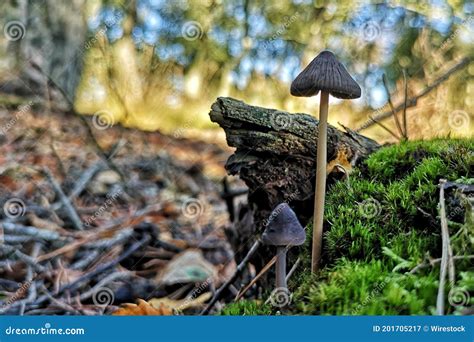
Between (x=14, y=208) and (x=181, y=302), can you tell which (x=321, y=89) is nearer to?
(x=181, y=302)

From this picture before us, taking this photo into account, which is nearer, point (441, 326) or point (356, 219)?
point (441, 326)

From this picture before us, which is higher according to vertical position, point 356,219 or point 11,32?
point 11,32

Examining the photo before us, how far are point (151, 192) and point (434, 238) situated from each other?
6.44ft

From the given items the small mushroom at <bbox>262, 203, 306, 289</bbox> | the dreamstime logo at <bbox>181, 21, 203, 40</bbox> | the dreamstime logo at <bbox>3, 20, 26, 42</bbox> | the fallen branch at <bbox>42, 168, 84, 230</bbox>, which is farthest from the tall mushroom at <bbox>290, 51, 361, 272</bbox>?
the dreamstime logo at <bbox>3, 20, 26, 42</bbox>

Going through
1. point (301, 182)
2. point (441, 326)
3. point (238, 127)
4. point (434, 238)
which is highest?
point (238, 127)

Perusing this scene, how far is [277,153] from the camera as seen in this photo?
147cm

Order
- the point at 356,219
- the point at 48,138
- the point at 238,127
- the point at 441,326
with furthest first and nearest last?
the point at 48,138 → the point at 238,127 → the point at 356,219 → the point at 441,326

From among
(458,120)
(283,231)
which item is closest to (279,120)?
(283,231)

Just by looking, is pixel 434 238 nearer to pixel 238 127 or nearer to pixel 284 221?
pixel 284 221

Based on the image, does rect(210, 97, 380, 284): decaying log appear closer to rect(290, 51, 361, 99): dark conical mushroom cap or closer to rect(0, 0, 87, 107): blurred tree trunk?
rect(290, 51, 361, 99): dark conical mushroom cap

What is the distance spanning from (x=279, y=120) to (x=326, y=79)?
1.22 ft

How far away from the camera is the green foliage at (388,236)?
Result: 94cm

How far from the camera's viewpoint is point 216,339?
1.08m

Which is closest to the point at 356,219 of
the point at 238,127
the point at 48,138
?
the point at 238,127
